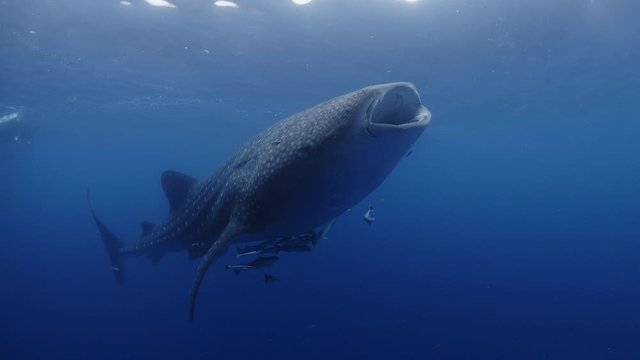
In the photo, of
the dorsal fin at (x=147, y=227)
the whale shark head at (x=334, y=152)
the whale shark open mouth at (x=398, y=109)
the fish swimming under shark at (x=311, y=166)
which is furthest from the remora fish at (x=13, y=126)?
the whale shark open mouth at (x=398, y=109)

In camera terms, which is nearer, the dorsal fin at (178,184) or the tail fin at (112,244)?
the dorsal fin at (178,184)

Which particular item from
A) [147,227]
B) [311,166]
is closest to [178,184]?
[147,227]

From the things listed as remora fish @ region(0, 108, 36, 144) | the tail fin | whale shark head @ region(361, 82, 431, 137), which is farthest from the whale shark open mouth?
remora fish @ region(0, 108, 36, 144)

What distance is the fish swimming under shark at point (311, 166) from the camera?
3.87 meters

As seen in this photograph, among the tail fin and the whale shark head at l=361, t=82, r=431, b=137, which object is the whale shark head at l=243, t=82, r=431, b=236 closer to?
the whale shark head at l=361, t=82, r=431, b=137

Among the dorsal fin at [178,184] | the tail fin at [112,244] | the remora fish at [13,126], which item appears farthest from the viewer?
the remora fish at [13,126]

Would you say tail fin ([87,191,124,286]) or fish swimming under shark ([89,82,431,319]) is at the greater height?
fish swimming under shark ([89,82,431,319])

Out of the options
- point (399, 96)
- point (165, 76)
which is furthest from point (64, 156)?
point (399, 96)

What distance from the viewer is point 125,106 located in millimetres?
29375

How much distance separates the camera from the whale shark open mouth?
3.79 meters

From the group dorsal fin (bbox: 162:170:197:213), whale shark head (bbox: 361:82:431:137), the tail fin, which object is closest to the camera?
whale shark head (bbox: 361:82:431:137)

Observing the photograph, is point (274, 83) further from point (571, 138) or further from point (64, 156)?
point (64, 156)

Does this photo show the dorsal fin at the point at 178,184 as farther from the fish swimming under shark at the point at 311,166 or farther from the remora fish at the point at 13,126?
the remora fish at the point at 13,126

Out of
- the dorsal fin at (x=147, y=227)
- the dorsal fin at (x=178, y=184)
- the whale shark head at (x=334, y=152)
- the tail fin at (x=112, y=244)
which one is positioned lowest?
the tail fin at (x=112, y=244)
